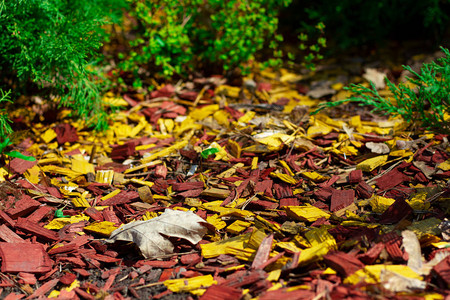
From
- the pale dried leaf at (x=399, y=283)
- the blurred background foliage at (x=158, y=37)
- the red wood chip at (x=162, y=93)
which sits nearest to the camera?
the pale dried leaf at (x=399, y=283)

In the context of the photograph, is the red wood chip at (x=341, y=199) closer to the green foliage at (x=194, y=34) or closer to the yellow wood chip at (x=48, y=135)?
the green foliage at (x=194, y=34)

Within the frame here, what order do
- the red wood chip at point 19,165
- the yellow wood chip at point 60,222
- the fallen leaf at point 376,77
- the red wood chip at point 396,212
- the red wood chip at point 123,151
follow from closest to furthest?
the red wood chip at point 396,212 → the yellow wood chip at point 60,222 → the red wood chip at point 19,165 → the red wood chip at point 123,151 → the fallen leaf at point 376,77

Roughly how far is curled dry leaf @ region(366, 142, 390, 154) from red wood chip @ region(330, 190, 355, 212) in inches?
20.4

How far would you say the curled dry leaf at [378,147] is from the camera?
3.00 metres

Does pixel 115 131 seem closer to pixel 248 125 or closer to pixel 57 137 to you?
pixel 57 137

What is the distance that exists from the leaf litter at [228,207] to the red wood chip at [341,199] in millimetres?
11

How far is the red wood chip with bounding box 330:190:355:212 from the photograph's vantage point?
99.3 inches

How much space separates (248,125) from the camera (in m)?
3.51

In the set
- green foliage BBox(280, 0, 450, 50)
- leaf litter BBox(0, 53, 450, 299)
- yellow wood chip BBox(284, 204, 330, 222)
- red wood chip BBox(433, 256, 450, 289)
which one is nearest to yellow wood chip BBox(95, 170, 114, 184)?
leaf litter BBox(0, 53, 450, 299)

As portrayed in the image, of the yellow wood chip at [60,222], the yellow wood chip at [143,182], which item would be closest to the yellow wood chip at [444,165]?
the yellow wood chip at [143,182]

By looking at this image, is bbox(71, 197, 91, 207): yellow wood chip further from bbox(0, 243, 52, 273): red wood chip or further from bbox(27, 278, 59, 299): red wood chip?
bbox(27, 278, 59, 299): red wood chip

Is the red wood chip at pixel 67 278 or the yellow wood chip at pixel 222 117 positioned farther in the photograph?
the yellow wood chip at pixel 222 117

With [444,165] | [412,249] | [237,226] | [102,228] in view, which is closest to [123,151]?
[102,228]

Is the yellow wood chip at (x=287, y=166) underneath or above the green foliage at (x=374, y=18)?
underneath
